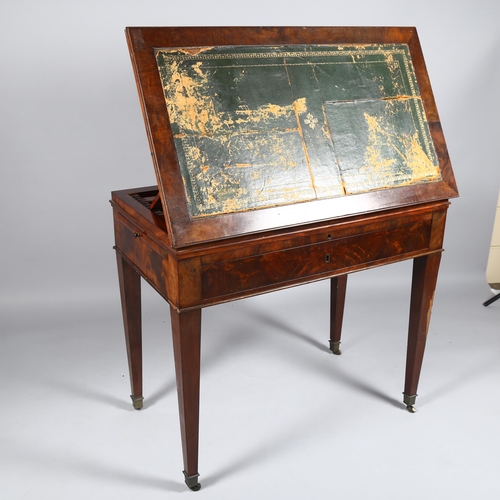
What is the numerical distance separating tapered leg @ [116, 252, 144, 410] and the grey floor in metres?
0.13

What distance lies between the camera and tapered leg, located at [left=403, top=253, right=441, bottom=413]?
9.64 ft

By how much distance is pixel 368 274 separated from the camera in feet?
14.6

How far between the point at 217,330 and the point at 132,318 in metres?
0.96

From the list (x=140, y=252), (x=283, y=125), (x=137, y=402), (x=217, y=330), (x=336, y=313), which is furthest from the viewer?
(x=217, y=330)

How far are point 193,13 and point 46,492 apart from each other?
99.4 inches

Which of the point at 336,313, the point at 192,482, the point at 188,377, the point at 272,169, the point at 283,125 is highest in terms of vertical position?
the point at 283,125

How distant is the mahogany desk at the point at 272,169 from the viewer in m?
2.29

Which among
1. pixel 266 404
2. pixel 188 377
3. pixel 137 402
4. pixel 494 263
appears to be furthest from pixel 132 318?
pixel 494 263

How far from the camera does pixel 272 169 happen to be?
2.44 meters

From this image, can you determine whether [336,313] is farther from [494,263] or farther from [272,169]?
[272,169]

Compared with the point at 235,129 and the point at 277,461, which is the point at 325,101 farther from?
the point at 277,461

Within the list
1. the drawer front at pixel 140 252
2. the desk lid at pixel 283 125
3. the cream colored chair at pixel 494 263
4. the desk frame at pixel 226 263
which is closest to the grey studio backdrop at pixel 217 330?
the cream colored chair at pixel 494 263

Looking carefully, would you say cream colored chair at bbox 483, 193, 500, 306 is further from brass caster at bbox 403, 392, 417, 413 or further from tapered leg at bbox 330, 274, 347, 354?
brass caster at bbox 403, 392, 417, 413

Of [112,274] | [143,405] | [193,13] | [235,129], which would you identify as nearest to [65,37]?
[193,13]
